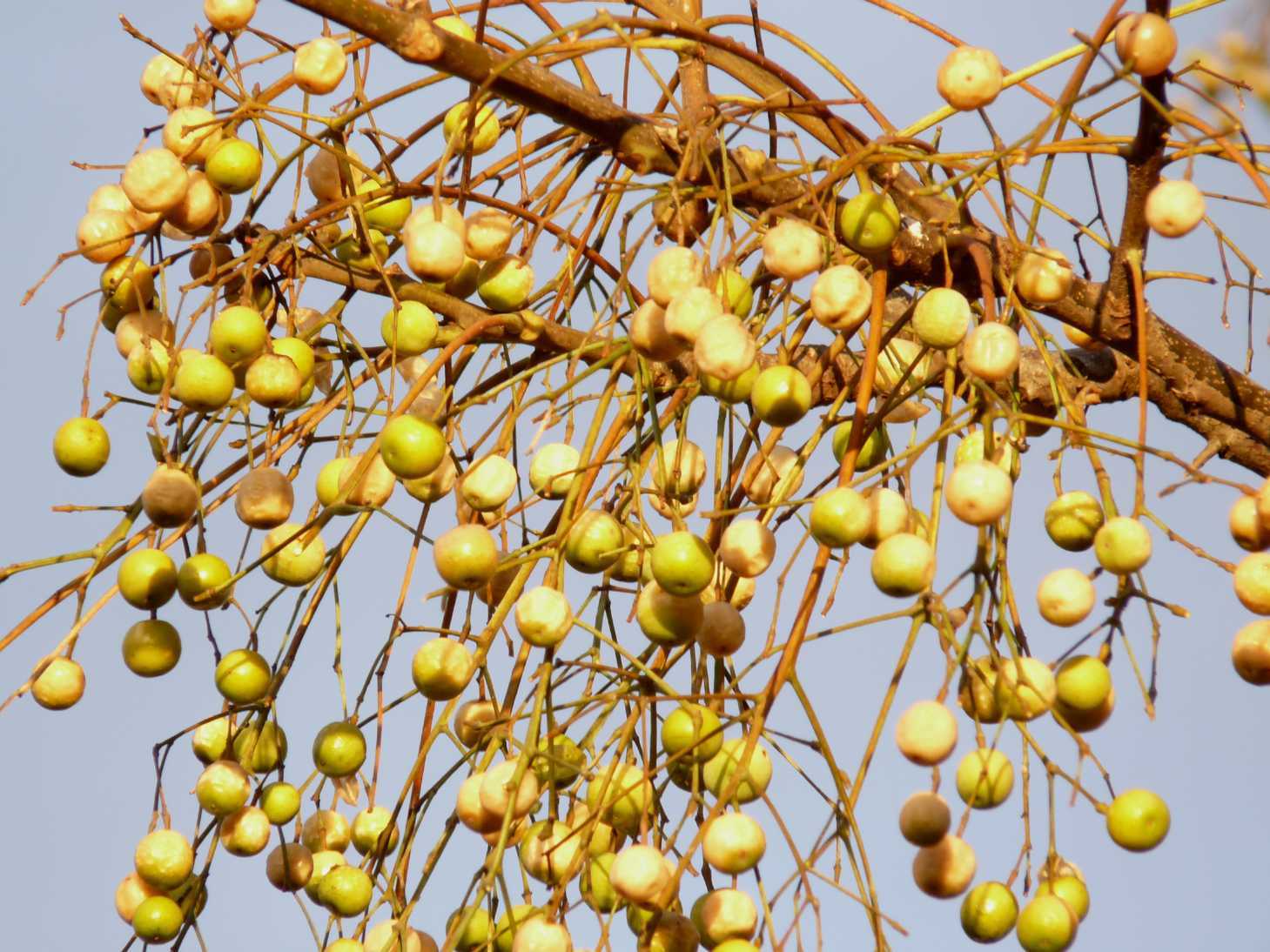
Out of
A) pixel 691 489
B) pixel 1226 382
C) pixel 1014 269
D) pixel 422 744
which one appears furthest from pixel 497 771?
pixel 1226 382

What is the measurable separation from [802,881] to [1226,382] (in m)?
0.55

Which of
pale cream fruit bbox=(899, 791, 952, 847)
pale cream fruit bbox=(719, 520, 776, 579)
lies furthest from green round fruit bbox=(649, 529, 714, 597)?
pale cream fruit bbox=(899, 791, 952, 847)

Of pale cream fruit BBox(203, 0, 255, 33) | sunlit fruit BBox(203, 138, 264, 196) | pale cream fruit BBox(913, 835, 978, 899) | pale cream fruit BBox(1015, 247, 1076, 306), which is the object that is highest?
pale cream fruit BBox(203, 0, 255, 33)

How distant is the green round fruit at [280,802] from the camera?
1151 millimetres

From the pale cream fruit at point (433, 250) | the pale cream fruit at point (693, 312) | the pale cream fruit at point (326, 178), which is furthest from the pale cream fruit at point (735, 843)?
the pale cream fruit at point (326, 178)

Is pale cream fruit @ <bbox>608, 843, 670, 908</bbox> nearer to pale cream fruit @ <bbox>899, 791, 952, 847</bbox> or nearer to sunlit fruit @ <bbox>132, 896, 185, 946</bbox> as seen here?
pale cream fruit @ <bbox>899, 791, 952, 847</bbox>

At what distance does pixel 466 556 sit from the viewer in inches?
38.6

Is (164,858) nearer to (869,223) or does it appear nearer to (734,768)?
(734,768)

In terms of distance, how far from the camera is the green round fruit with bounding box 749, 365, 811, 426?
0.92 meters

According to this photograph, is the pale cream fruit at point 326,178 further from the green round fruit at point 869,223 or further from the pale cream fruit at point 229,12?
the green round fruit at point 869,223

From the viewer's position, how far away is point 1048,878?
93cm

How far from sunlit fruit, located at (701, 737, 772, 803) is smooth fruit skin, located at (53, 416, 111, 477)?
49cm

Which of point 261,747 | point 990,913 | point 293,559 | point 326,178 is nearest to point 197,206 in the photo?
point 326,178

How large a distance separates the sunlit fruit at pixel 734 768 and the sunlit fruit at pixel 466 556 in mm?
167
